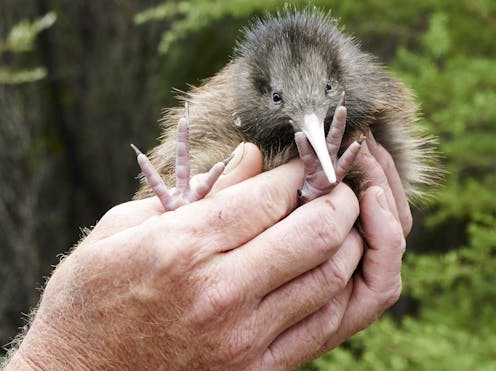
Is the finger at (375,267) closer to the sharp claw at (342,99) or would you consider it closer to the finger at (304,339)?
the finger at (304,339)

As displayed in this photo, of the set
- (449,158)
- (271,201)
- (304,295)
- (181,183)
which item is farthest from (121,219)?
(449,158)

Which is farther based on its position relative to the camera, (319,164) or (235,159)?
(235,159)

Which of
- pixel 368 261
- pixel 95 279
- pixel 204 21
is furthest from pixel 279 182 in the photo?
pixel 204 21

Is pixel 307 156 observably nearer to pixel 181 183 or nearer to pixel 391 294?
pixel 181 183

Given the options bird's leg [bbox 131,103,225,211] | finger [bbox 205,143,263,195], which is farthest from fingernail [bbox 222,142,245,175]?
bird's leg [bbox 131,103,225,211]

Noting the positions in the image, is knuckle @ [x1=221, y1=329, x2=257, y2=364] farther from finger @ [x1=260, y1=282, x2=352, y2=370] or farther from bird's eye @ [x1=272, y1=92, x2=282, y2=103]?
→ bird's eye @ [x1=272, y1=92, x2=282, y2=103]

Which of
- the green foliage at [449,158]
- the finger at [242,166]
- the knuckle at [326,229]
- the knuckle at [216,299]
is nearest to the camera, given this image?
the knuckle at [216,299]

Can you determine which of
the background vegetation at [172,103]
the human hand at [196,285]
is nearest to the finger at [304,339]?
the human hand at [196,285]
